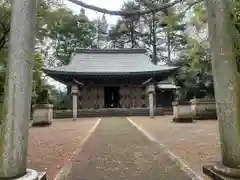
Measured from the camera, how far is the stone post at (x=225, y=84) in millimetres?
3506

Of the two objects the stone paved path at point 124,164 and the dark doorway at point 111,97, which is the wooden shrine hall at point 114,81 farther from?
the stone paved path at point 124,164

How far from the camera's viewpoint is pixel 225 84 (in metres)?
3.61

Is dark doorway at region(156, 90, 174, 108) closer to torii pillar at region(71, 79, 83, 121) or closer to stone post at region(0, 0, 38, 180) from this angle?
torii pillar at region(71, 79, 83, 121)

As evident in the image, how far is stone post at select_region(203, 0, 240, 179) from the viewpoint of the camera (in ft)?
11.5

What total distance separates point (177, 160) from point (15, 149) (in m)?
3.26

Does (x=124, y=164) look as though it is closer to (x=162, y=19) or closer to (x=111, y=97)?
(x=162, y=19)

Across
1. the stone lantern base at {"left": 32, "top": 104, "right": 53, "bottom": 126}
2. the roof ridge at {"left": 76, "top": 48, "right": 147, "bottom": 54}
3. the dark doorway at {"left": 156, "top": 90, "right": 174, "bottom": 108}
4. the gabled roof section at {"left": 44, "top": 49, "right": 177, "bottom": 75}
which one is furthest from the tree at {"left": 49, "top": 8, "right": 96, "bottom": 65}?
the stone lantern base at {"left": 32, "top": 104, "right": 53, "bottom": 126}

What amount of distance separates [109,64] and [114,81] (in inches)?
119

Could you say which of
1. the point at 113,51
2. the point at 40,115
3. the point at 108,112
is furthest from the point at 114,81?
the point at 40,115

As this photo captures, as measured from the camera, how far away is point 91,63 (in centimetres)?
2912

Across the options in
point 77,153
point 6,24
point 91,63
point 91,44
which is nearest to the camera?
point 77,153

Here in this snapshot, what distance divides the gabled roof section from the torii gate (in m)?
20.6

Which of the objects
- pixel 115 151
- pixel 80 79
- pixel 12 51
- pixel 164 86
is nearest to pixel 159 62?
pixel 164 86

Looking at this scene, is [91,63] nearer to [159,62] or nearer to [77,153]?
[159,62]
